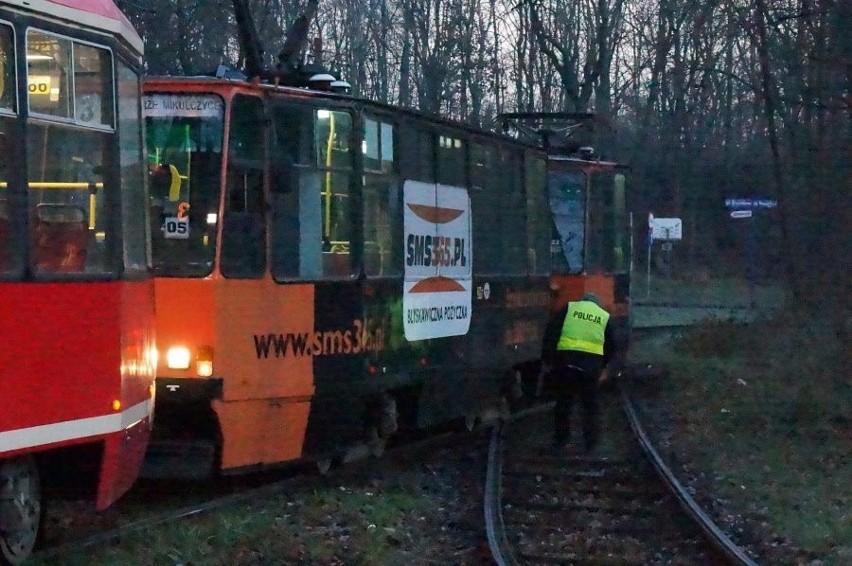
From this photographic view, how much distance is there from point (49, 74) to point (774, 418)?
996 centimetres

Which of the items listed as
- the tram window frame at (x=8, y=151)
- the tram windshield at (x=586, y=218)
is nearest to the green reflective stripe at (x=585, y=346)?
the tram windshield at (x=586, y=218)

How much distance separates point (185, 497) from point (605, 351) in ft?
15.5

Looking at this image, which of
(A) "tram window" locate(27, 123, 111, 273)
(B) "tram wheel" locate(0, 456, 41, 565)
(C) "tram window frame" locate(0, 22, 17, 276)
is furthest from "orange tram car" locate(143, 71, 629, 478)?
(C) "tram window frame" locate(0, 22, 17, 276)

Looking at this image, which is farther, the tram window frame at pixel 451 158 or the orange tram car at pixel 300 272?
the tram window frame at pixel 451 158

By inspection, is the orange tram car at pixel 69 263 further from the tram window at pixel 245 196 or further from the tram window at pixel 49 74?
the tram window at pixel 245 196

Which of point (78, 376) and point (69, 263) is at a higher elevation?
point (69, 263)

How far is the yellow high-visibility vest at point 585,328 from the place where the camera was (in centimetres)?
1295

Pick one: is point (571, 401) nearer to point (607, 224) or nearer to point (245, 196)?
point (245, 196)

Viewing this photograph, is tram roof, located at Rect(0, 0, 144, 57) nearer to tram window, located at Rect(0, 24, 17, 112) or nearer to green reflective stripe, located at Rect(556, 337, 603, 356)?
tram window, located at Rect(0, 24, 17, 112)

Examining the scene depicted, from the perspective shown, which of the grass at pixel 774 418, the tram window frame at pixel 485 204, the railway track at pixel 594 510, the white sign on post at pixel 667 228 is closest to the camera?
the railway track at pixel 594 510

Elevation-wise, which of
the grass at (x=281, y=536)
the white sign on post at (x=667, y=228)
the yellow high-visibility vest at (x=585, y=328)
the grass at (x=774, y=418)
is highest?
the white sign on post at (x=667, y=228)

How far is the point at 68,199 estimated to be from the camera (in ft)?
21.9

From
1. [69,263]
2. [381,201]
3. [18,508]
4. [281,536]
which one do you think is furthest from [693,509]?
[69,263]

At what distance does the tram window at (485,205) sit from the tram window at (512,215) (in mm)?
126
